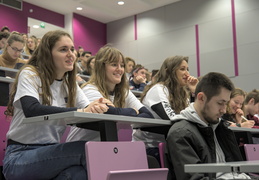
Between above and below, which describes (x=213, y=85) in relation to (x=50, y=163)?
above

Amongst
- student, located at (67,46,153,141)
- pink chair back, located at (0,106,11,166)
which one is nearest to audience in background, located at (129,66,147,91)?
student, located at (67,46,153,141)

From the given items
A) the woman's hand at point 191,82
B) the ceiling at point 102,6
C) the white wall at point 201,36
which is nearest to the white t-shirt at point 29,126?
the woman's hand at point 191,82

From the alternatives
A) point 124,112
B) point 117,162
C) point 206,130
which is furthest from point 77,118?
point 206,130

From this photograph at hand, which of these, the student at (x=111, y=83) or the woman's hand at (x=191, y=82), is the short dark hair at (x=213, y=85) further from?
the woman's hand at (x=191, y=82)

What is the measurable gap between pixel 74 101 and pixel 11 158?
0.45 m

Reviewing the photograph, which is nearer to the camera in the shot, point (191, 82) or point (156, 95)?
point (156, 95)

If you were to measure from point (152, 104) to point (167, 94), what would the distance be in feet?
0.44

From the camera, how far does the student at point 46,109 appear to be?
1.50 metres

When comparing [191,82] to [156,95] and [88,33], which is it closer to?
[156,95]

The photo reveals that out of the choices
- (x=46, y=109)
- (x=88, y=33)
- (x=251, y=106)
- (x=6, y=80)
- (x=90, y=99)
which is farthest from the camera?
(x=88, y=33)

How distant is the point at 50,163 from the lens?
4.95ft

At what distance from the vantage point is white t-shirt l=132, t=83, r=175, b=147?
2.20 meters

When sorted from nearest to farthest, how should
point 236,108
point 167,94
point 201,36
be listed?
point 167,94, point 236,108, point 201,36

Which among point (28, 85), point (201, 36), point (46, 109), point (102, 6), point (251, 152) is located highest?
point (102, 6)
